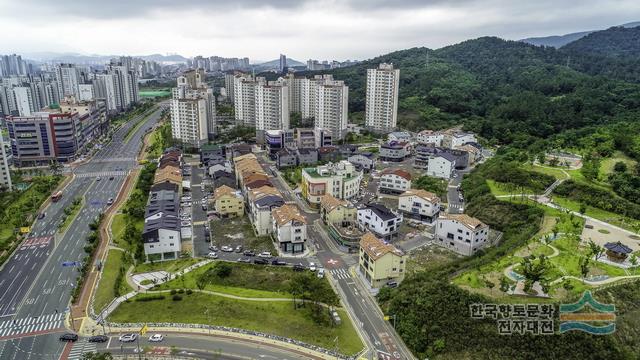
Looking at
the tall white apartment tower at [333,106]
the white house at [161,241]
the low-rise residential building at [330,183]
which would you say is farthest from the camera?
the tall white apartment tower at [333,106]

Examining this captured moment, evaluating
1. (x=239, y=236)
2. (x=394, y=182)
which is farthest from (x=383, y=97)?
(x=239, y=236)

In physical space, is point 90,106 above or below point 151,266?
above

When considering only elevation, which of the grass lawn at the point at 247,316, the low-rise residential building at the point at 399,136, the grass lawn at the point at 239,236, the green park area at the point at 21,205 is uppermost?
the low-rise residential building at the point at 399,136

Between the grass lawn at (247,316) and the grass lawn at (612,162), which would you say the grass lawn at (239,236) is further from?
the grass lawn at (612,162)

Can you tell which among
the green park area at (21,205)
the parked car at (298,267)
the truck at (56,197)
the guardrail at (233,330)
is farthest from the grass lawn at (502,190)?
the truck at (56,197)

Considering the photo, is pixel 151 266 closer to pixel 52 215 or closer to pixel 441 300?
pixel 52 215

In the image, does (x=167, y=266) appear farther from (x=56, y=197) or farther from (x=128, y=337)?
(x=56, y=197)

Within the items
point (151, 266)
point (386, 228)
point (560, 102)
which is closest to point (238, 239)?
point (151, 266)
